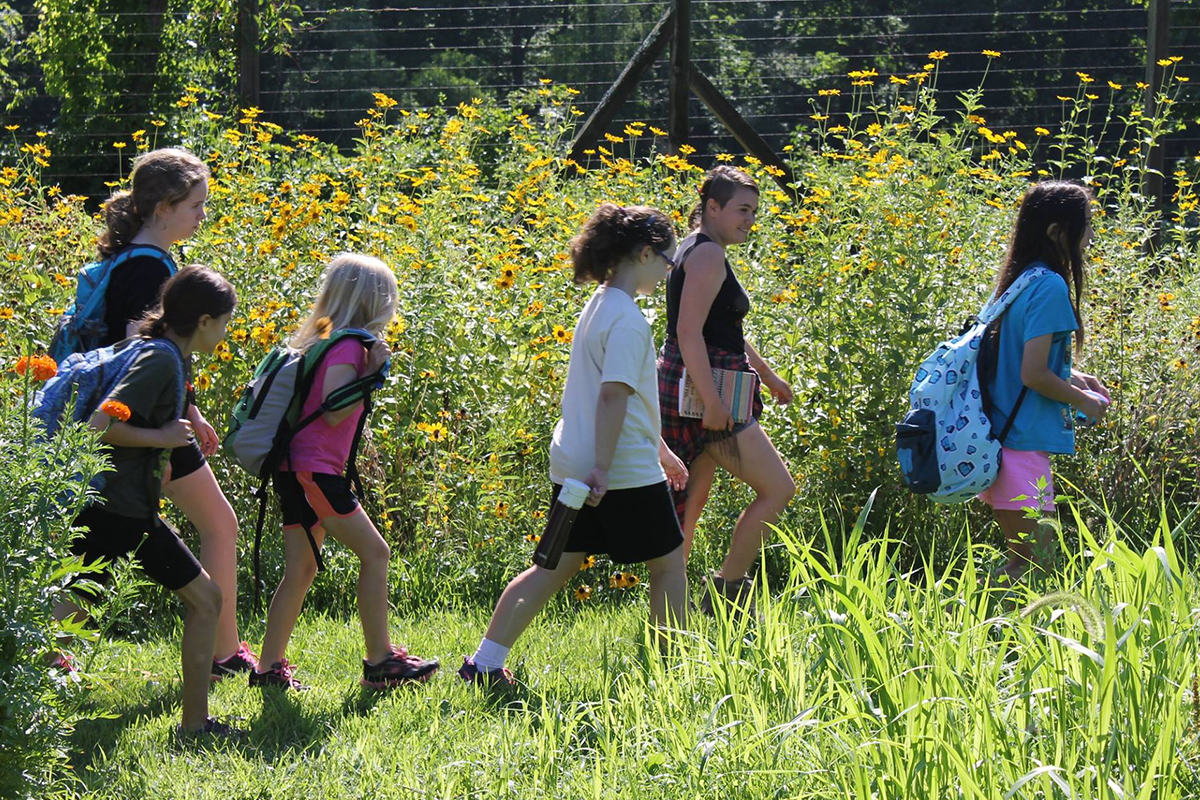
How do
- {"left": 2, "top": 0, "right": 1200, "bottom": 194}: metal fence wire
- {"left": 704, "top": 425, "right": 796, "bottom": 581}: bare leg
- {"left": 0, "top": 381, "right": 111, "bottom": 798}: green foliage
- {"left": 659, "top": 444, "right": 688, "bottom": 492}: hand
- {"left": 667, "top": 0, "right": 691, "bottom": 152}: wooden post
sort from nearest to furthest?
{"left": 0, "top": 381, "right": 111, "bottom": 798}: green foliage < {"left": 659, "top": 444, "right": 688, "bottom": 492}: hand < {"left": 704, "top": 425, "right": 796, "bottom": 581}: bare leg < {"left": 667, "top": 0, "right": 691, "bottom": 152}: wooden post < {"left": 2, "top": 0, "right": 1200, "bottom": 194}: metal fence wire

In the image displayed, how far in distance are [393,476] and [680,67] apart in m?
3.60

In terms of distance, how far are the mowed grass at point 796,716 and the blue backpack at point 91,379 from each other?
27.0 inches

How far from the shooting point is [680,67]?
7992 mm

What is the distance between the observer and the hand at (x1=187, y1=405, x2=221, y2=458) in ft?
13.8

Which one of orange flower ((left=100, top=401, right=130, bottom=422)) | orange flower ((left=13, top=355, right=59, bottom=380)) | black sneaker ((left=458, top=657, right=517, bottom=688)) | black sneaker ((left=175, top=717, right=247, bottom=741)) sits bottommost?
black sneaker ((left=458, top=657, right=517, bottom=688))

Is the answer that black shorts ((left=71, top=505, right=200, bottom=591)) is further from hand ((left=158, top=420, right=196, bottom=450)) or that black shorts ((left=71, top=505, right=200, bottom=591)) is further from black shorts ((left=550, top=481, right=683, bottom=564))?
black shorts ((left=550, top=481, right=683, bottom=564))

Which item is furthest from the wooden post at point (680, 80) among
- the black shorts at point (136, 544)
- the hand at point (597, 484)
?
the black shorts at point (136, 544)

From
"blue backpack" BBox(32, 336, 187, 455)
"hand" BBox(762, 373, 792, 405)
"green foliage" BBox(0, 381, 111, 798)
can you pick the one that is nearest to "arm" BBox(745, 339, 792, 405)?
"hand" BBox(762, 373, 792, 405)

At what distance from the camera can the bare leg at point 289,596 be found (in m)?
4.23

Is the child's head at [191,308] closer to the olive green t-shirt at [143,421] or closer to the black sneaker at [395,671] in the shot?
the olive green t-shirt at [143,421]

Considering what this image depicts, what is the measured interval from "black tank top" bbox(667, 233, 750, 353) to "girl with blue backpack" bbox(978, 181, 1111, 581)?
0.88 metres

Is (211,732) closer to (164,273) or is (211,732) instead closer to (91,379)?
(91,379)

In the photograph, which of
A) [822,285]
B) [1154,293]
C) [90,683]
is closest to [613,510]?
[90,683]

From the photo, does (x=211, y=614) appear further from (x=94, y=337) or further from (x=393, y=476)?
(x=393, y=476)
